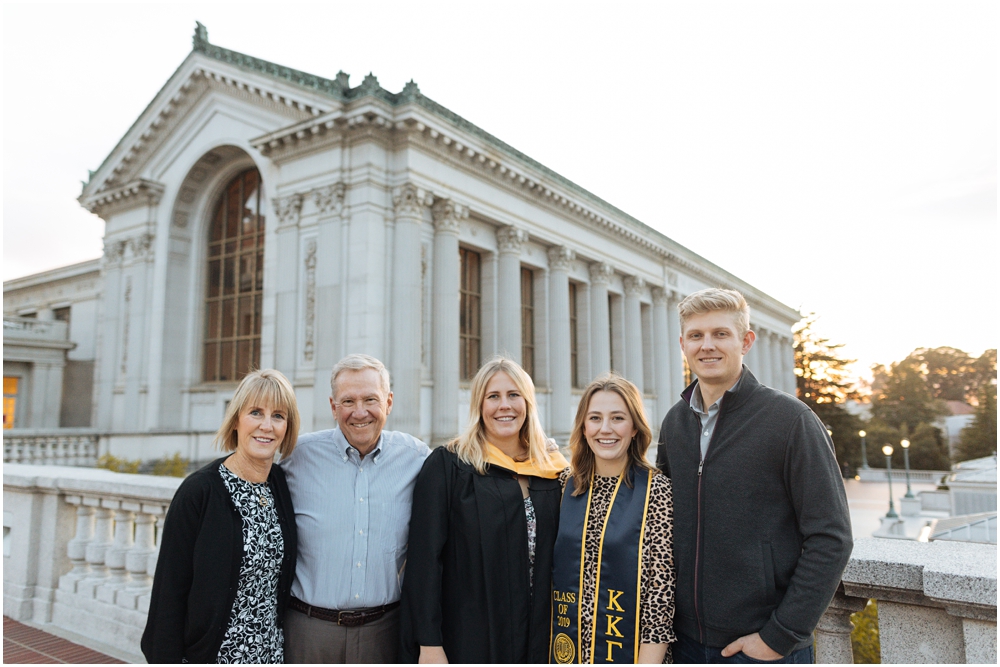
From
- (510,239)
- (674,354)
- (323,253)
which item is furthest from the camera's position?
(674,354)

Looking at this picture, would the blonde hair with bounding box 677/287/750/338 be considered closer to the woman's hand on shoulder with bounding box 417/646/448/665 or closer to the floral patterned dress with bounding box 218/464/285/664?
the woman's hand on shoulder with bounding box 417/646/448/665

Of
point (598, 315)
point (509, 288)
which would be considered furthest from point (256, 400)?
point (598, 315)

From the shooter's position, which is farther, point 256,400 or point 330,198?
point 330,198

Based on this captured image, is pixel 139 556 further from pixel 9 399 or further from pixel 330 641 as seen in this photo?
pixel 9 399

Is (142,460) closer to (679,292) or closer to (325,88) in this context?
(325,88)

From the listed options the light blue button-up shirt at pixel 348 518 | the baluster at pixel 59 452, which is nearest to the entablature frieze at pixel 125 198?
the baluster at pixel 59 452

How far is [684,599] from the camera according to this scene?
118 inches

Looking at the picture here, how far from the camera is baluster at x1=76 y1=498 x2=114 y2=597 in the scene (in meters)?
6.28

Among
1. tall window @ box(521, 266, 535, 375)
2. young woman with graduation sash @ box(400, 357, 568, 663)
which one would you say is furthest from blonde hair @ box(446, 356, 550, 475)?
tall window @ box(521, 266, 535, 375)

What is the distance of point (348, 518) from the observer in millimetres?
3623

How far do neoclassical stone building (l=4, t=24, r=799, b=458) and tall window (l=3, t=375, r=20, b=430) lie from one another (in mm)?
5059

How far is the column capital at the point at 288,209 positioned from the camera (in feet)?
69.6

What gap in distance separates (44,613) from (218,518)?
16.6 ft

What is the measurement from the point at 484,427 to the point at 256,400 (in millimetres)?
1293
